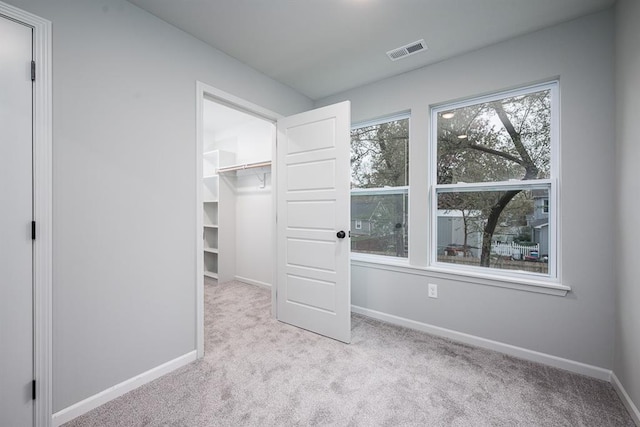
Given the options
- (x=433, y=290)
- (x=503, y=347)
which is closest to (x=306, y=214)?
(x=433, y=290)

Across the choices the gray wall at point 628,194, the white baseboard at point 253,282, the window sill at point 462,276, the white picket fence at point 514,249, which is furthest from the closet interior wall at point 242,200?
the gray wall at point 628,194

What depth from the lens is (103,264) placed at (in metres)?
1.71

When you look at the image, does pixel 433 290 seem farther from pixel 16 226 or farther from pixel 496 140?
pixel 16 226

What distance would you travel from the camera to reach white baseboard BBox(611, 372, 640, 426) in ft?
5.05

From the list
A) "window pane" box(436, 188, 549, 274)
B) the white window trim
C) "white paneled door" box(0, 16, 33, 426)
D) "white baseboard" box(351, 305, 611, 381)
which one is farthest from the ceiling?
"white baseboard" box(351, 305, 611, 381)

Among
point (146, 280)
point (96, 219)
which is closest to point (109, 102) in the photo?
point (96, 219)

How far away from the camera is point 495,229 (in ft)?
7.90

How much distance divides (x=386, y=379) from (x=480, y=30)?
272cm

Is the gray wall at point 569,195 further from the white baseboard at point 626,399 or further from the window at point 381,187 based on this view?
the window at point 381,187

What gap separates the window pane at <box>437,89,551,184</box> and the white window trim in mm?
37

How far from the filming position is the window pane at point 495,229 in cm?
223

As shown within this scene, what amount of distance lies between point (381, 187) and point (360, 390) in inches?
78.1

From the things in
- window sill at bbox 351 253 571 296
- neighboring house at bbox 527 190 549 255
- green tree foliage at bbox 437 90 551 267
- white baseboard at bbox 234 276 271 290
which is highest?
green tree foliage at bbox 437 90 551 267

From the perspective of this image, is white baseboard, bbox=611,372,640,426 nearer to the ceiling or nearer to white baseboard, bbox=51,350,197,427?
the ceiling
